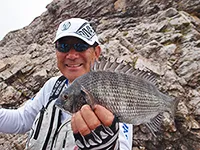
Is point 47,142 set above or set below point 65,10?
above

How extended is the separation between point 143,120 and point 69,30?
1.61 metres

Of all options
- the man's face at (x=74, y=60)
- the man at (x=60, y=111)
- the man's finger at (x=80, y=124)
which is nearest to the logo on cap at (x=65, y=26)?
the man at (x=60, y=111)

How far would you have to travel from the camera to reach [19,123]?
159 inches

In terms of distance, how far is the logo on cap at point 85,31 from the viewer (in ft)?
11.7

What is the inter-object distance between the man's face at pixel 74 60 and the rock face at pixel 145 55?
6577 millimetres

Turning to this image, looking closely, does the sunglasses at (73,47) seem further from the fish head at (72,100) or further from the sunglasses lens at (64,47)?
the fish head at (72,100)

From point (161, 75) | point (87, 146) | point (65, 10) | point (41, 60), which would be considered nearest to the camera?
point (87, 146)

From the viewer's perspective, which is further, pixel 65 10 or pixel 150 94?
pixel 65 10

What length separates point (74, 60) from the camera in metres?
3.61

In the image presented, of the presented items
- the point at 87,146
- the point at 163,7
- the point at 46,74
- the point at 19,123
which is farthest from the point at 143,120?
the point at 163,7

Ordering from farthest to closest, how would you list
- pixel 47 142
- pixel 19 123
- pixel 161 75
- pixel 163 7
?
1. pixel 163 7
2. pixel 161 75
3. pixel 19 123
4. pixel 47 142

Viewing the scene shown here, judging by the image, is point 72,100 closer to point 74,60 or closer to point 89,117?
point 89,117

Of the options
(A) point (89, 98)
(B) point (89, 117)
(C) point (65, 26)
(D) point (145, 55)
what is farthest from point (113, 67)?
(D) point (145, 55)

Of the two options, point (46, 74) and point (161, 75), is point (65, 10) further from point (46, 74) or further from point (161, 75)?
point (161, 75)
